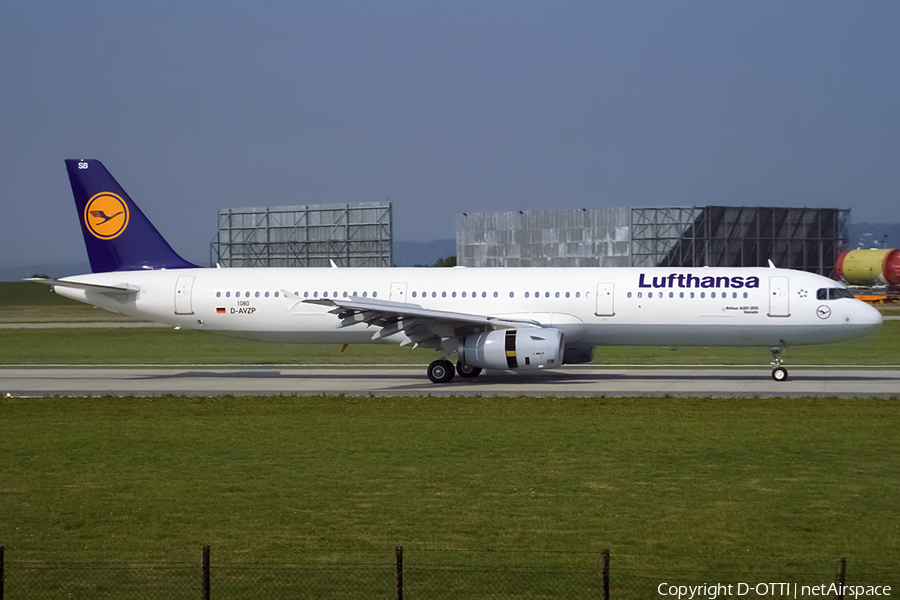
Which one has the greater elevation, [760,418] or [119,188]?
[119,188]

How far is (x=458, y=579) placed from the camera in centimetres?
1062

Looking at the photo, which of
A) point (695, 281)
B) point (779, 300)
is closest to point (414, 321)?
point (695, 281)

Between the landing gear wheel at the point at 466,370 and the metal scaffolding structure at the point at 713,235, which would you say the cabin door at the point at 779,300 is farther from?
the metal scaffolding structure at the point at 713,235

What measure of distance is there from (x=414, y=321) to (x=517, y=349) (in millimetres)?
3668

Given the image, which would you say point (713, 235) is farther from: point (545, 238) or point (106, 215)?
point (106, 215)

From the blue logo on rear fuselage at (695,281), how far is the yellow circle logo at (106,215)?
1879 cm

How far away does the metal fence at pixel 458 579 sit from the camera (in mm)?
10102

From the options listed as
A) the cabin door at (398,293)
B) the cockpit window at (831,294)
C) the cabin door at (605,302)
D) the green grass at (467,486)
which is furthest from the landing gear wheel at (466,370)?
the cockpit window at (831,294)

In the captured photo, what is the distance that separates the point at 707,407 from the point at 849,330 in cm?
846

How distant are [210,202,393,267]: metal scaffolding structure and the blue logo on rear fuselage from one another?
40.5m

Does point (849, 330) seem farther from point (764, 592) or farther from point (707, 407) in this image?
point (764, 592)

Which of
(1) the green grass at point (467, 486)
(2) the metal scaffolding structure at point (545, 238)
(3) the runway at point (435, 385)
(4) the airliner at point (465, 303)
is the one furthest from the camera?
(2) the metal scaffolding structure at point (545, 238)

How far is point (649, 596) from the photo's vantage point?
10016 mm

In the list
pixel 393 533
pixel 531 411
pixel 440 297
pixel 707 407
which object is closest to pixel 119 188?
pixel 440 297
